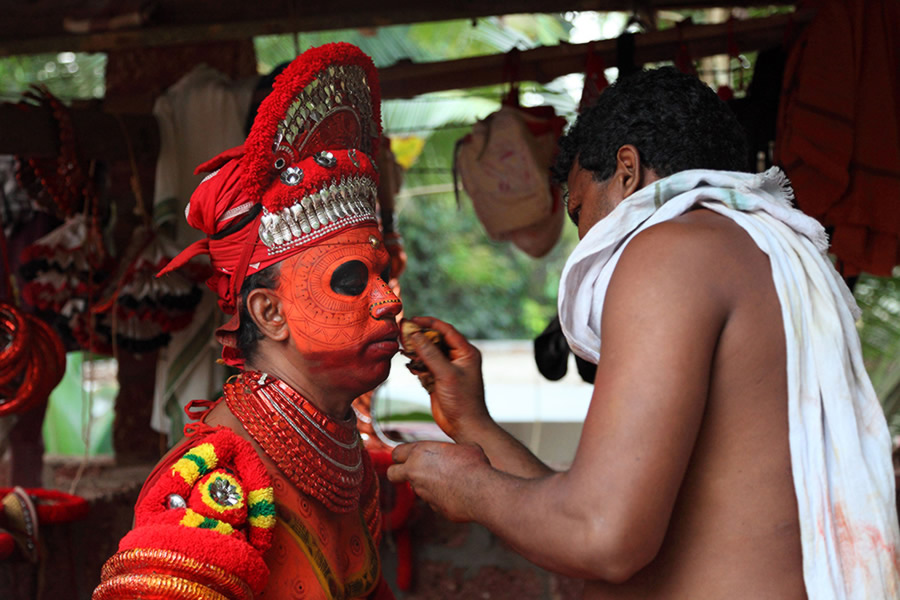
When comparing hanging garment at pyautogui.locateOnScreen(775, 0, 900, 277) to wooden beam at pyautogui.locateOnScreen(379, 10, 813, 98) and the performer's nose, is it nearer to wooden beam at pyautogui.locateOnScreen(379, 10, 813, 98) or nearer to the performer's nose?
wooden beam at pyautogui.locateOnScreen(379, 10, 813, 98)

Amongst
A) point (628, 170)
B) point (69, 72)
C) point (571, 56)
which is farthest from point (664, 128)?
point (69, 72)

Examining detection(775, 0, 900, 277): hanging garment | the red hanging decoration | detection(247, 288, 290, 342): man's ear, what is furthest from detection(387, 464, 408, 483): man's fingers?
detection(775, 0, 900, 277): hanging garment

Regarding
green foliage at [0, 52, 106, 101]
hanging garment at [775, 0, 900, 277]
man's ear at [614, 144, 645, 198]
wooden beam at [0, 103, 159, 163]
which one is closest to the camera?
man's ear at [614, 144, 645, 198]

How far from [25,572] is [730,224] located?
279 cm

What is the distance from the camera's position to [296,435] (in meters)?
1.94

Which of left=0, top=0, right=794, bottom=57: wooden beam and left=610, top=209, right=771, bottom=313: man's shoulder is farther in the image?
left=0, top=0, right=794, bottom=57: wooden beam

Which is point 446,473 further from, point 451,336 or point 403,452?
point 451,336

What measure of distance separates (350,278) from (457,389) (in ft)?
1.18

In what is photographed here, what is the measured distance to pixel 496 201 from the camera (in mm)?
3924

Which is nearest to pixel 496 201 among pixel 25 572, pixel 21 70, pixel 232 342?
pixel 232 342

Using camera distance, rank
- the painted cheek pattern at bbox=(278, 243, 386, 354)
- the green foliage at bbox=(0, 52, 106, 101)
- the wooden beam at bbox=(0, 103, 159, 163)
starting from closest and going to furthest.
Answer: the painted cheek pattern at bbox=(278, 243, 386, 354) < the wooden beam at bbox=(0, 103, 159, 163) < the green foliage at bbox=(0, 52, 106, 101)

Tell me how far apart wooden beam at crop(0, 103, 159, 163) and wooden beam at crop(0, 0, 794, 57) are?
0.60 m

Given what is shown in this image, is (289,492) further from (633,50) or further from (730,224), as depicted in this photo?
(633,50)

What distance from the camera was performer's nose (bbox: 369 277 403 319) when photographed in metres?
1.98
